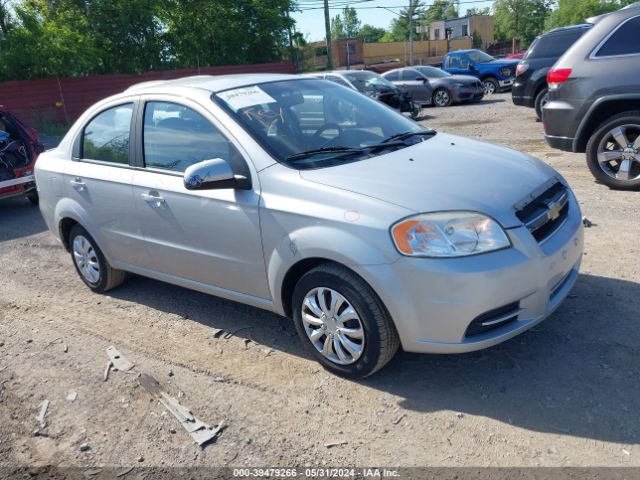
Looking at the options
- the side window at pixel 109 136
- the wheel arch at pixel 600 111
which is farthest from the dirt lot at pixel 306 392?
the wheel arch at pixel 600 111

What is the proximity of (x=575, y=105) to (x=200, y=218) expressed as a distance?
4742 millimetres

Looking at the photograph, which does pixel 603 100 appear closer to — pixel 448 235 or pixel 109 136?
pixel 448 235

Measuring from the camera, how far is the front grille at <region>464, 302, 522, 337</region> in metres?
3.04

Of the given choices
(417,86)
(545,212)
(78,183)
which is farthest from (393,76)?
(545,212)

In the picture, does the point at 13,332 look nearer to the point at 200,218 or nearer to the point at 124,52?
the point at 200,218

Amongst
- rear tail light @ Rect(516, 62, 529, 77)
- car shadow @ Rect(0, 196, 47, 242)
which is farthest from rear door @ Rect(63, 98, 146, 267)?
rear tail light @ Rect(516, 62, 529, 77)

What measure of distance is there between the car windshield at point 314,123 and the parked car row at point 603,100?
9.85 feet

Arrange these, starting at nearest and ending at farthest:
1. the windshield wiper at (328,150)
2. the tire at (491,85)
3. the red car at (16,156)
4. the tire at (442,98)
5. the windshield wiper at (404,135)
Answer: the windshield wiper at (328,150)
the windshield wiper at (404,135)
the red car at (16,156)
the tire at (442,98)
the tire at (491,85)

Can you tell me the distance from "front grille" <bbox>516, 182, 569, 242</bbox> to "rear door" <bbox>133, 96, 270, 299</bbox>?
1.55 metres

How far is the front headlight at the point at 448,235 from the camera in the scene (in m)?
2.98

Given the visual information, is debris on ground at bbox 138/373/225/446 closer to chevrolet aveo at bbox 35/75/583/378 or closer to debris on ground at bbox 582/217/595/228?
chevrolet aveo at bbox 35/75/583/378

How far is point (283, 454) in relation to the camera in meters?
2.94

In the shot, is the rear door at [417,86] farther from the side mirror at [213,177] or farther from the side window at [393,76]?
the side mirror at [213,177]

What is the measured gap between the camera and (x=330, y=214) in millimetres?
3197
